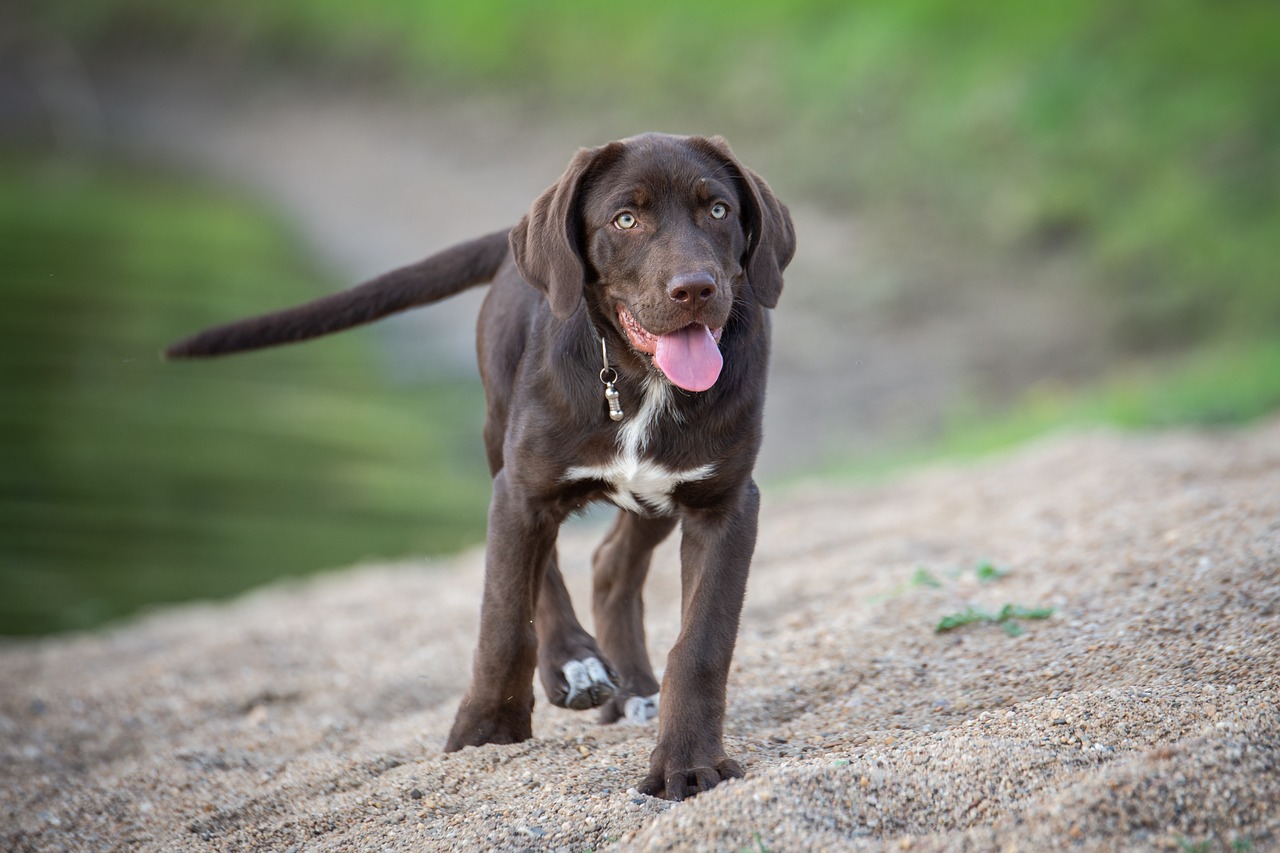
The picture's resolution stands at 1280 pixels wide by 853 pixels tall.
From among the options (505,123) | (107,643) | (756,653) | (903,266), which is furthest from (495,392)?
(505,123)

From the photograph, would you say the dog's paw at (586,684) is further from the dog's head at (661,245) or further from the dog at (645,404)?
the dog's head at (661,245)

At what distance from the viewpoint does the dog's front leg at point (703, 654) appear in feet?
14.0

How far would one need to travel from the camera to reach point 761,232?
4.55 metres

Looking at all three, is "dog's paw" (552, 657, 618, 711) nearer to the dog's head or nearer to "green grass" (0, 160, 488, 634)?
the dog's head

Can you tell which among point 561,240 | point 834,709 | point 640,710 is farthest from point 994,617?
point 561,240

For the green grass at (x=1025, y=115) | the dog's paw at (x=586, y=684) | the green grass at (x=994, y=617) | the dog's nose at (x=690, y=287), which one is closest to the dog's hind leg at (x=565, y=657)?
the dog's paw at (x=586, y=684)

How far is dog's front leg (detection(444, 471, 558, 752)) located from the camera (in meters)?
4.68

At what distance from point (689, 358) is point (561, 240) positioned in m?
0.52

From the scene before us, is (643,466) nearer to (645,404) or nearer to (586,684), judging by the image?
(645,404)

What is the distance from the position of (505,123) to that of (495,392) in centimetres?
2456

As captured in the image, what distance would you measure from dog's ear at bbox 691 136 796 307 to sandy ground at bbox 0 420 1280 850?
4.57 ft

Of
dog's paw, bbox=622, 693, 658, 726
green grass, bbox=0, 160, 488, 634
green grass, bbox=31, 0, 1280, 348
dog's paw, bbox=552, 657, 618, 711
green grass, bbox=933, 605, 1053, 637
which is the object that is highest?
green grass, bbox=31, 0, 1280, 348

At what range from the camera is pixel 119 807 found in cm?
523

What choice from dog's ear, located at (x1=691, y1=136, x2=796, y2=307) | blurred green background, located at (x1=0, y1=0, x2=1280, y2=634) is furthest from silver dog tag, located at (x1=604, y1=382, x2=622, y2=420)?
blurred green background, located at (x1=0, y1=0, x2=1280, y2=634)
